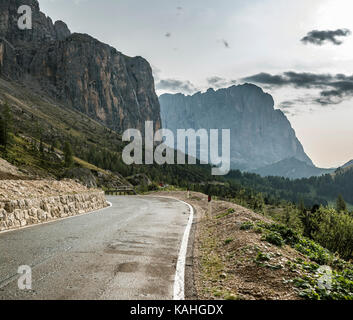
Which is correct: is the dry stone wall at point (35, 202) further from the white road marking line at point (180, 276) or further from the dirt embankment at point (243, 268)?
the dirt embankment at point (243, 268)

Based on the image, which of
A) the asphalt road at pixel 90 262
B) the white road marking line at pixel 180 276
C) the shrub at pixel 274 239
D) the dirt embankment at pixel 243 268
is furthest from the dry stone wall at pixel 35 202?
the shrub at pixel 274 239

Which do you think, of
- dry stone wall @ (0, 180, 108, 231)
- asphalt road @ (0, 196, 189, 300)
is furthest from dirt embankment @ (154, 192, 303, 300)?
dry stone wall @ (0, 180, 108, 231)

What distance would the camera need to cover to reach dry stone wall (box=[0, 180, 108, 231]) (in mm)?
11188

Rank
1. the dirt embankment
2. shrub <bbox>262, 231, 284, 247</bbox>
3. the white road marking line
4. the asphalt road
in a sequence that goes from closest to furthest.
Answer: the asphalt road → the white road marking line → the dirt embankment → shrub <bbox>262, 231, 284, 247</bbox>

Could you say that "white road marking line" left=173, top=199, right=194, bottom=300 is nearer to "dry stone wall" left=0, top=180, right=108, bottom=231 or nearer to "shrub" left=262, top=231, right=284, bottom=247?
"shrub" left=262, top=231, right=284, bottom=247

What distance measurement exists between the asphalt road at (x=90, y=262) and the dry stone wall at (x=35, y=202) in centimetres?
107

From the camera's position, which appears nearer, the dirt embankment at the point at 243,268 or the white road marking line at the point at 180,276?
the white road marking line at the point at 180,276

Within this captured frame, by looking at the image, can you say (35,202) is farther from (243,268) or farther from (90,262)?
(243,268)

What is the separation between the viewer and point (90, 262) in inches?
270

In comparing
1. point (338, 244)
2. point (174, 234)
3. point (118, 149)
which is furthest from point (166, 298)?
point (118, 149)

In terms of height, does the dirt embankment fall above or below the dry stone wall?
below

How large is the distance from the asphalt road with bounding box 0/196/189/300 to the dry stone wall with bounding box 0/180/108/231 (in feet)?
3.51

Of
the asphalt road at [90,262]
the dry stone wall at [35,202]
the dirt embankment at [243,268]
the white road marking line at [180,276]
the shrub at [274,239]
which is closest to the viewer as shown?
the asphalt road at [90,262]

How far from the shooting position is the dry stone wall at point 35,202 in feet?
36.7
